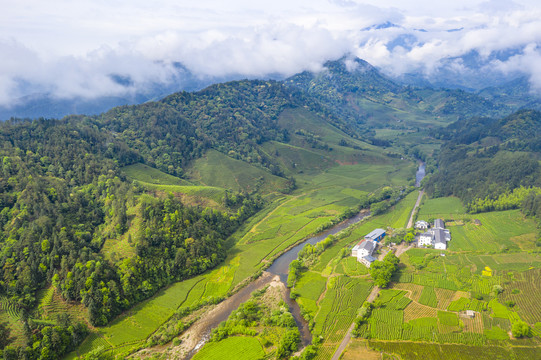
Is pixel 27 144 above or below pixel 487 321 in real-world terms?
above

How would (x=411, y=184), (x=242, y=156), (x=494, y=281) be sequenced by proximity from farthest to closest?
(x=242, y=156) → (x=411, y=184) → (x=494, y=281)

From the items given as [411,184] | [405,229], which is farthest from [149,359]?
[411,184]

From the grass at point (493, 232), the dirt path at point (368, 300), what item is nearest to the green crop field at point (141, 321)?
the dirt path at point (368, 300)

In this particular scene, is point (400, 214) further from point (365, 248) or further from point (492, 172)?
point (492, 172)

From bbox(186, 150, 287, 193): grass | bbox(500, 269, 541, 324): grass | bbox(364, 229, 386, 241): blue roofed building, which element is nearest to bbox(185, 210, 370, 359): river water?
bbox(364, 229, 386, 241): blue roofed building

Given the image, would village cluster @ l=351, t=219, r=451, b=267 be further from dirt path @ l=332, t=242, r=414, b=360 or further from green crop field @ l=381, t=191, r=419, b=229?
green crop field @ l=381, t=191, r=419, b=229

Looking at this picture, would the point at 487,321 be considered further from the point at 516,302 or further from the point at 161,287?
the point at 161,287
